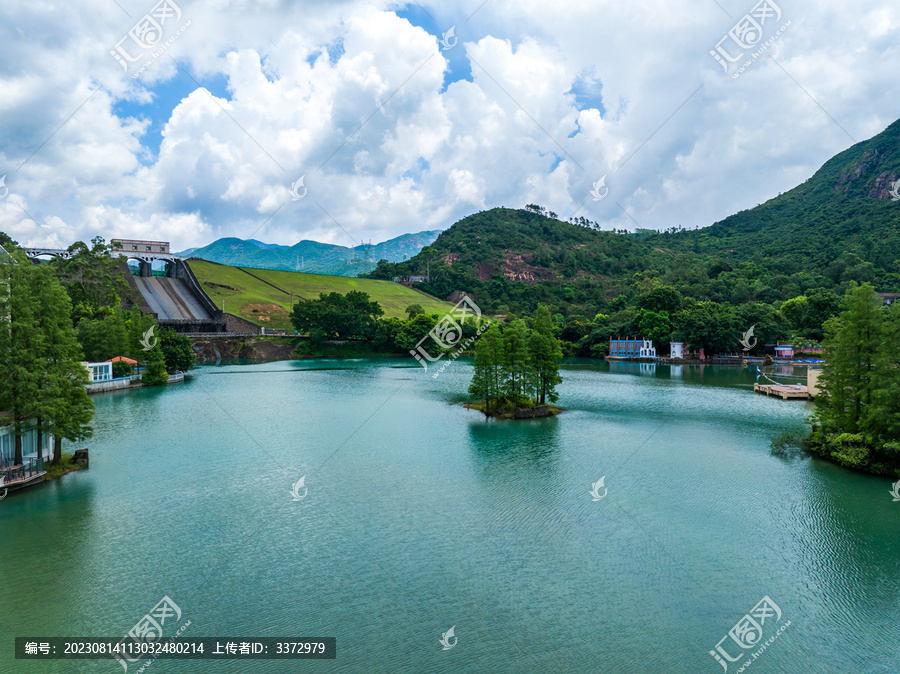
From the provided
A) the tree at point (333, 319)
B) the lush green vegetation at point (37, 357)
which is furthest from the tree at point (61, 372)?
the tree at point (333, 319)

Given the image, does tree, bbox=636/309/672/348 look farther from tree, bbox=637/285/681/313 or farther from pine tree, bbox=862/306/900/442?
pine tree, bbox=862/306/900/442

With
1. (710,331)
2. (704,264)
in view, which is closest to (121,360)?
(710,331)

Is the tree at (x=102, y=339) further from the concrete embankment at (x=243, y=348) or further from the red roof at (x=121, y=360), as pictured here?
the concrete embankment at (x=243, y=348)

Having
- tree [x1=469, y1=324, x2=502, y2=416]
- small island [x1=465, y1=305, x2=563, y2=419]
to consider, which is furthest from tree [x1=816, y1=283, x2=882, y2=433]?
tree [x1=469, y1=324, x2=502, y2=416]

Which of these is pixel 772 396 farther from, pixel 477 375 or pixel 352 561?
pixel 352 561

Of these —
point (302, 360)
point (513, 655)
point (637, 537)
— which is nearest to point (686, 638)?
point (513, 655)

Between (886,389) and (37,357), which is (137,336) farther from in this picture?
(886,389)
